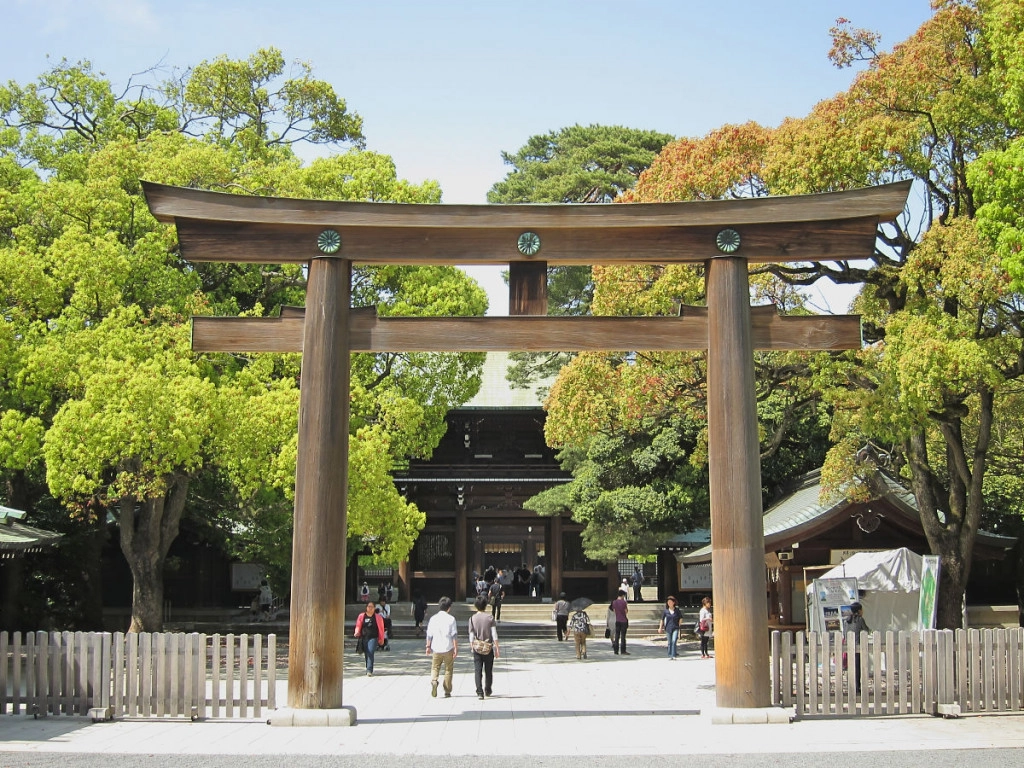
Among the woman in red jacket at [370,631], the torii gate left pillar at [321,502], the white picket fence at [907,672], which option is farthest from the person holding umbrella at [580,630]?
the torii gate left pillar at [321,502]

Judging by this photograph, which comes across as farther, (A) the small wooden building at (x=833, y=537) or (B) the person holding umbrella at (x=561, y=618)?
(B) the person holding umbrella at (x=561, y=618)

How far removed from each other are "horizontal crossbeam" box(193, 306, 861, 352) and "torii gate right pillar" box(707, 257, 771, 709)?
369 millimetres

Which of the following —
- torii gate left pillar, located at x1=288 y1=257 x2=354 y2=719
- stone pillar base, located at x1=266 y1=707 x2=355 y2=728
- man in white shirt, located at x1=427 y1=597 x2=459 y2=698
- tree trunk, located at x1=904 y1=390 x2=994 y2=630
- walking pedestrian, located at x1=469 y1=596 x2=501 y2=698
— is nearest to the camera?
stone pillar base, located at x1=266 y1=707 x2=355 y2=728

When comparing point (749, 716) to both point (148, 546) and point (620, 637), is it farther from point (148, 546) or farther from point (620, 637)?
point (148, 546)

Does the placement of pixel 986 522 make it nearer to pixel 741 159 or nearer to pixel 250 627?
pixel 741 159

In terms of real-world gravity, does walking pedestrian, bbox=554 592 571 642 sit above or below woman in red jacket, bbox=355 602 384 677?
below

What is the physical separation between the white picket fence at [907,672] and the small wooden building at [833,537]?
8.92 meters

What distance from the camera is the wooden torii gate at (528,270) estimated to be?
11836 millimetres

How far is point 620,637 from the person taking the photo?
2438 centimetres

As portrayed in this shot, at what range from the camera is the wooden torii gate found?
11836 millimetres

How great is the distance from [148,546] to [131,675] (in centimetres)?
1030

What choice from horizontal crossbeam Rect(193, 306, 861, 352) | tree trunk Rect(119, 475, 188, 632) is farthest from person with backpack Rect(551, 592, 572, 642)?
horizontal crossbeam Rect(193, 306, 861, 352)

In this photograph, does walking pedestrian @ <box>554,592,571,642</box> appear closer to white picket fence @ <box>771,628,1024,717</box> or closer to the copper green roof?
the copper green roof

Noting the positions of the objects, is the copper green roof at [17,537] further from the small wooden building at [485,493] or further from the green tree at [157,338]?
the small wooden building at [485,493]
